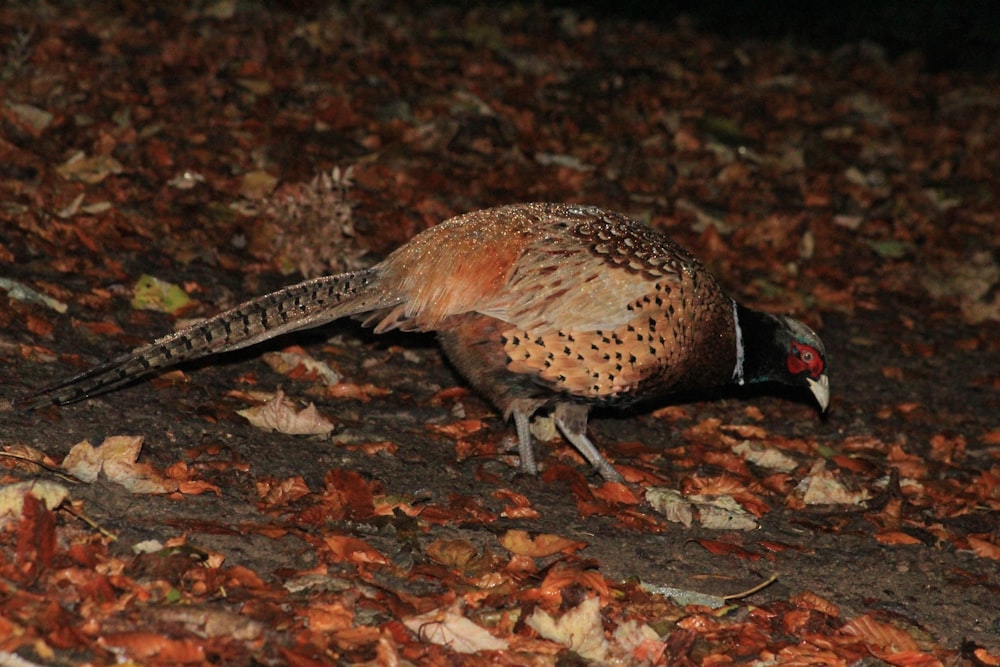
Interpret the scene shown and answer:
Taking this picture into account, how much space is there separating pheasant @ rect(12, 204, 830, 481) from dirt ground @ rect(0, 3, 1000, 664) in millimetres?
412

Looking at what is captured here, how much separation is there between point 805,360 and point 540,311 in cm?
152

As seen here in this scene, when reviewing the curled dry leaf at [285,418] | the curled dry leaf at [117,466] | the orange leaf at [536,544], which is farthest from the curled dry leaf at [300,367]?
the orange leaf at [536,544]

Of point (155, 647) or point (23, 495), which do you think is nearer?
point (155, 647)

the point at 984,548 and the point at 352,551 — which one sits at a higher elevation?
the point at 352,551

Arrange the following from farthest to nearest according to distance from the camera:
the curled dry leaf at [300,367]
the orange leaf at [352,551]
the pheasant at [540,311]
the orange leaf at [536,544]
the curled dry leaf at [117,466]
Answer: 1. the curled dry leaf at [300,367]
2. the pheasant at [540,311]
3. the orange leaf at [536,544]
4. the curled dry leaf at [117,466]
5. the orange leaf at [352,551]

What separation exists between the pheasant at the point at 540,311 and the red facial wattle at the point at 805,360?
1.48ft

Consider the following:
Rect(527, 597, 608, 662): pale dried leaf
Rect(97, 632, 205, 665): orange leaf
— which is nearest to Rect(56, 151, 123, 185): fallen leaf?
Rect(97, 632, 205, 665): orange leaf

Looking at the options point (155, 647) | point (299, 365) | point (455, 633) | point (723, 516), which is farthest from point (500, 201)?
point (155, 647)

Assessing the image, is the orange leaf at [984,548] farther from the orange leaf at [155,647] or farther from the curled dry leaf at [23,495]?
the curled dry leaf at [23,495]

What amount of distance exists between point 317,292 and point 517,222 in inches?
37.1

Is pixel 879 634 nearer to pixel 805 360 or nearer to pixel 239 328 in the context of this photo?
pixel 805 360

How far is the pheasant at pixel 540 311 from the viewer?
4.88 metres

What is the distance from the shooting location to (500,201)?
25.2 feet

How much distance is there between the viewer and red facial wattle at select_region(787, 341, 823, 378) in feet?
18.4
